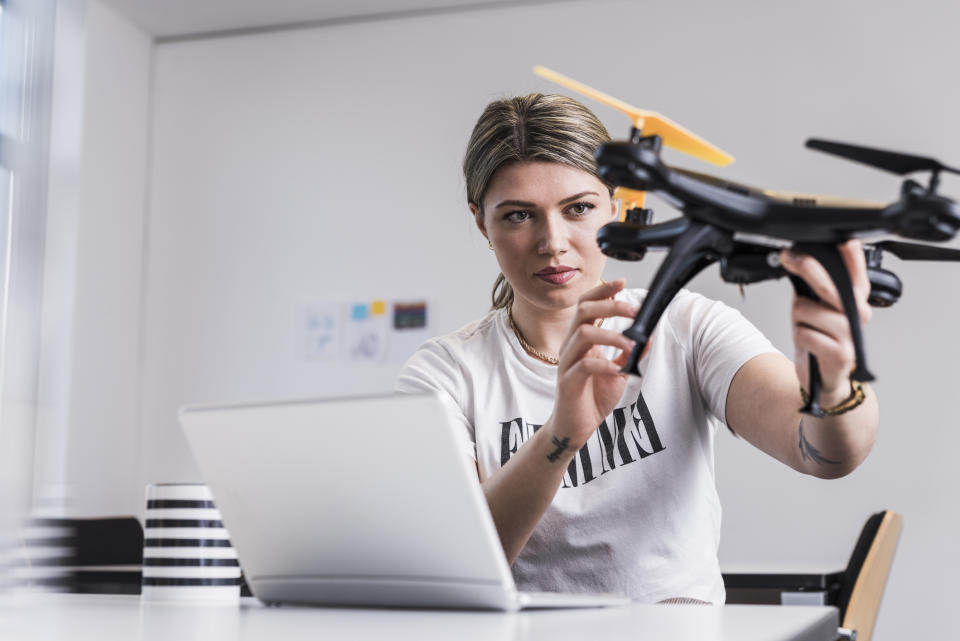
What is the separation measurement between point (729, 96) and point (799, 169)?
0.36m

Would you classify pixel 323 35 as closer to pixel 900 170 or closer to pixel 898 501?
pixel 898 501

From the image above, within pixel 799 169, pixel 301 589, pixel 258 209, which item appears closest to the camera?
pixel 301 589

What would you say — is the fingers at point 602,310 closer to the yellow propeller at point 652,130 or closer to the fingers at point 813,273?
the yellow propeller at point 652,130

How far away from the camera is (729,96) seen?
3.47 metres

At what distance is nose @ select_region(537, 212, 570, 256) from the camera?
1.41 metres

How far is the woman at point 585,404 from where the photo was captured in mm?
1207

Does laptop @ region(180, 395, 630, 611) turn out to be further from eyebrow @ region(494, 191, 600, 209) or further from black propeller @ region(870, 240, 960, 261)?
eyebrow @ region(494, 191, 600, 209)

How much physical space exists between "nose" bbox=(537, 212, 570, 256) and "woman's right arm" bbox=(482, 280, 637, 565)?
11.8 inches

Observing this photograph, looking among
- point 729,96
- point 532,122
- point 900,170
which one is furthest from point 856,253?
point 729,96

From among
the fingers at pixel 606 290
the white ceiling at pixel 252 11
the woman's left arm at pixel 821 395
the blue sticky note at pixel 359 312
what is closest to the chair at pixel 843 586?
the woman's left arm at pixel 821 395

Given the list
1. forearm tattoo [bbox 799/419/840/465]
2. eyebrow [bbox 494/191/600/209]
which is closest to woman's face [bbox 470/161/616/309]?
eyebrow [bbox 494/191/600/209]

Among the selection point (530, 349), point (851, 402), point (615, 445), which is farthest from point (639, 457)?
point (851, 402)

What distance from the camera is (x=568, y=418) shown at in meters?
1.09

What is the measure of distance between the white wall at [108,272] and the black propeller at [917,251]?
335cm
